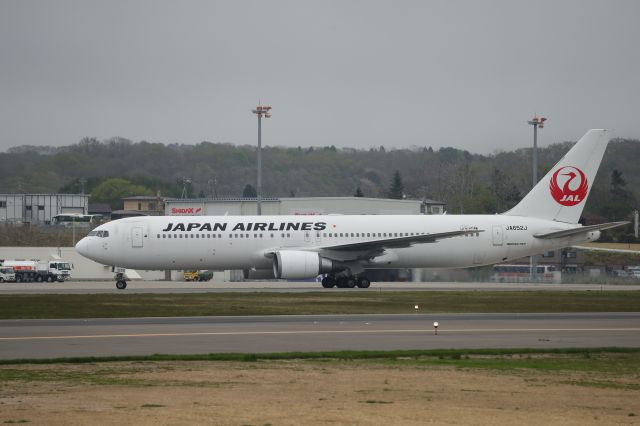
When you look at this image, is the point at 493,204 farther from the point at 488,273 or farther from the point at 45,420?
the point at 45,420

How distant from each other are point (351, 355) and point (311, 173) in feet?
459

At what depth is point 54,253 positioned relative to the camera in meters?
74.7

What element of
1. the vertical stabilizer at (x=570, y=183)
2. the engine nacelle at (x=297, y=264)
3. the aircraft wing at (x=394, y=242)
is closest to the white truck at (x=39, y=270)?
the engine nacelle at (x=297, y=264)

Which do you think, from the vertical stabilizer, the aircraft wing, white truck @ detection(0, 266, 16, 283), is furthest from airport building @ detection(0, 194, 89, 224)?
the vertical stabilizer

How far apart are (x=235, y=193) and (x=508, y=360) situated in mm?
134104

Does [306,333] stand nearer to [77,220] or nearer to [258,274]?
[258,274]

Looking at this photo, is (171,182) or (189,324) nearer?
(189,324)

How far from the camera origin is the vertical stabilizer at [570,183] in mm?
49469

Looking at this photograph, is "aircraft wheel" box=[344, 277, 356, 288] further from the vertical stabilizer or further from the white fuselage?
the vertical stabilizer

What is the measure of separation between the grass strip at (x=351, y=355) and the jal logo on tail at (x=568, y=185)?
28.9 m

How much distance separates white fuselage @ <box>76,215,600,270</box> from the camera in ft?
158

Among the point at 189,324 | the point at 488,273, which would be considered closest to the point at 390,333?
the point at 189,324

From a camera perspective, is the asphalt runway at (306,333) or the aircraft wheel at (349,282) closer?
the asphalt runway at (306,333)

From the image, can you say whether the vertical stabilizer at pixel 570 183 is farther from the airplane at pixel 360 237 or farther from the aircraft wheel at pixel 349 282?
the aircraft wheel at pixel 349 282
